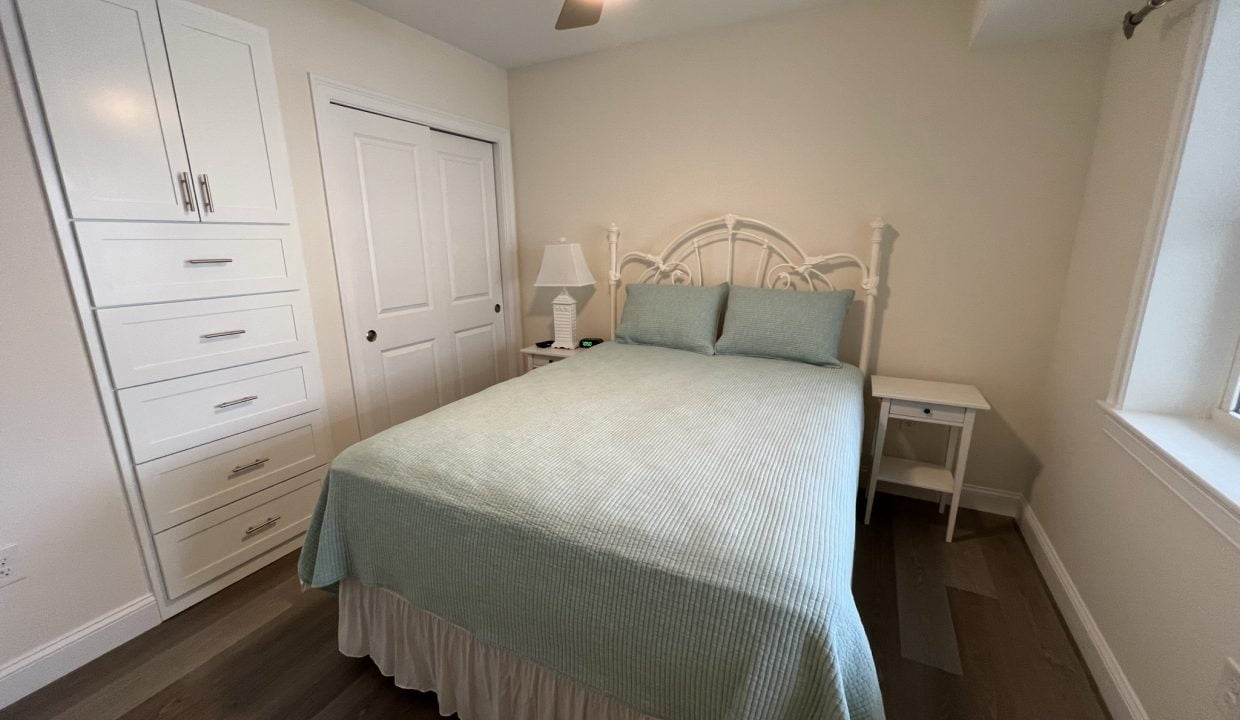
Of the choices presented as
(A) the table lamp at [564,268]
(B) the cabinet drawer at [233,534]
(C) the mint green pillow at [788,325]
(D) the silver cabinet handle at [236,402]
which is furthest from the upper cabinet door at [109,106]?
(C) the mint green pillow at [788,325]

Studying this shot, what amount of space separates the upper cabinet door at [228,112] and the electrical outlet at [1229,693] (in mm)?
3002

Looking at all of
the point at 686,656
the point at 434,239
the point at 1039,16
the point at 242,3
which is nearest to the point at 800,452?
the point at 686,656

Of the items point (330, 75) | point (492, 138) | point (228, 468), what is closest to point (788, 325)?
point (492, 138)

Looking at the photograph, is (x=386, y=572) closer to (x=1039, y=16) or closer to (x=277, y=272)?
(x=277, y=272)

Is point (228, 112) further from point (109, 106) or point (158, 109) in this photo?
point (109, 106)

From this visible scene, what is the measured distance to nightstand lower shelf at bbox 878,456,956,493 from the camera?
83.5 inches

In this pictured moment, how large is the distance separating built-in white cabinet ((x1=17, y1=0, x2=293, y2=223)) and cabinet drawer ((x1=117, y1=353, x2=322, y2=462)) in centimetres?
57

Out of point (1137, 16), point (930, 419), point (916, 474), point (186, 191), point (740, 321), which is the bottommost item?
point (916, 474)

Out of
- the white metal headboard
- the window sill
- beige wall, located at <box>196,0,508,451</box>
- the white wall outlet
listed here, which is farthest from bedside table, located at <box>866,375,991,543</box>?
the white wall outlet

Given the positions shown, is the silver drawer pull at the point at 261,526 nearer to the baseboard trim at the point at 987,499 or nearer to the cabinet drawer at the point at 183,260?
the cabinet drawer at the point at 183,260

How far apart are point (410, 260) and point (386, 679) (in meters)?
1.92

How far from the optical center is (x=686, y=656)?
89 cm

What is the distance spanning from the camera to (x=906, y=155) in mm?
2191

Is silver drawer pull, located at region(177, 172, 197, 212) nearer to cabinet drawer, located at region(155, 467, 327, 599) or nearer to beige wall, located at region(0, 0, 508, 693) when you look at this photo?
beige wall, located at region(0, 0, 508, 693)
